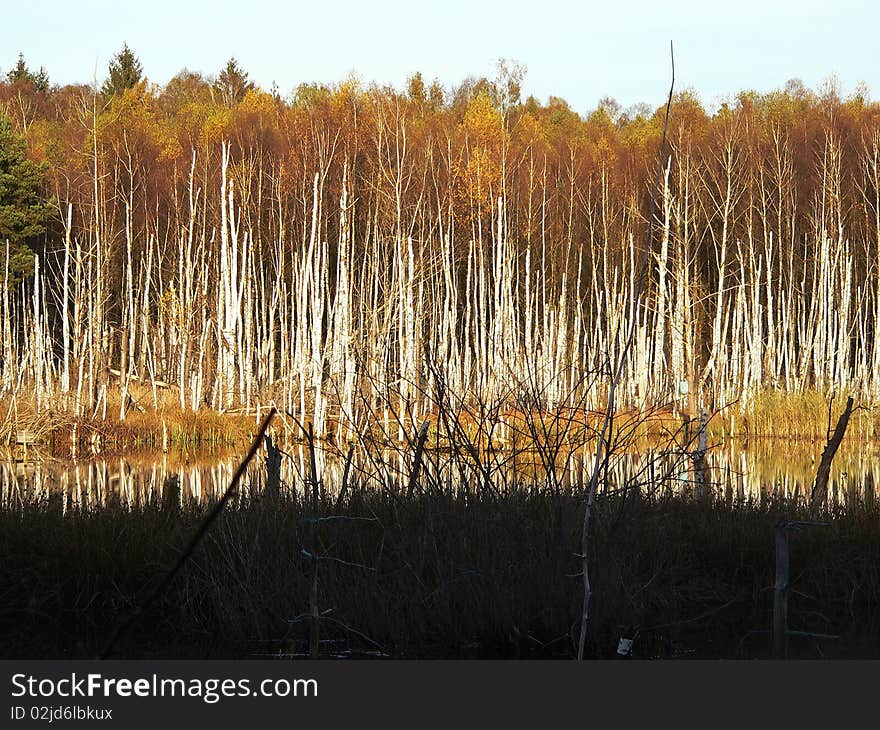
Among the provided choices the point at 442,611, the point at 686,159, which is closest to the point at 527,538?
the point at 442,611

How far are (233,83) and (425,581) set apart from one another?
50.7 m

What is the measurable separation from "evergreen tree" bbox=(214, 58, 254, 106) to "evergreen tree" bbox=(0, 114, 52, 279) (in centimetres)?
2264

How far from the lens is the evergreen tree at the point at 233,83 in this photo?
5112cm

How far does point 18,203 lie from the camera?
27.4 meters

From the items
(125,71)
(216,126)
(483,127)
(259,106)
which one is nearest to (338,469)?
(483,127)

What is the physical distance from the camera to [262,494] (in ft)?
25.0

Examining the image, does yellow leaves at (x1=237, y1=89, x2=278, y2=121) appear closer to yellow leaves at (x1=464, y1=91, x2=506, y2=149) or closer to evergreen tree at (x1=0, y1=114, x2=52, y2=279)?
yellow leaves at (x1=464, y1=91, x2=506, y2=149)

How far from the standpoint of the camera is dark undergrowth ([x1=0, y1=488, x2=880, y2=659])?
6184mm

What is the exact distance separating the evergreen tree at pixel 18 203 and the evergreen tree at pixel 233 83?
22.6 m

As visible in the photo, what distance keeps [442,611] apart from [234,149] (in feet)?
84.1

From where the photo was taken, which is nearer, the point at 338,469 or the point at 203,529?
the point at 203,529

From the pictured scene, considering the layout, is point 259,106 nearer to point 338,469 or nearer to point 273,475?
point 338,469

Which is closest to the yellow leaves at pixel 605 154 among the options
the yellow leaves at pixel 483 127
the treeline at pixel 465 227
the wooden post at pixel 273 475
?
the treeline at pixel 465 227
